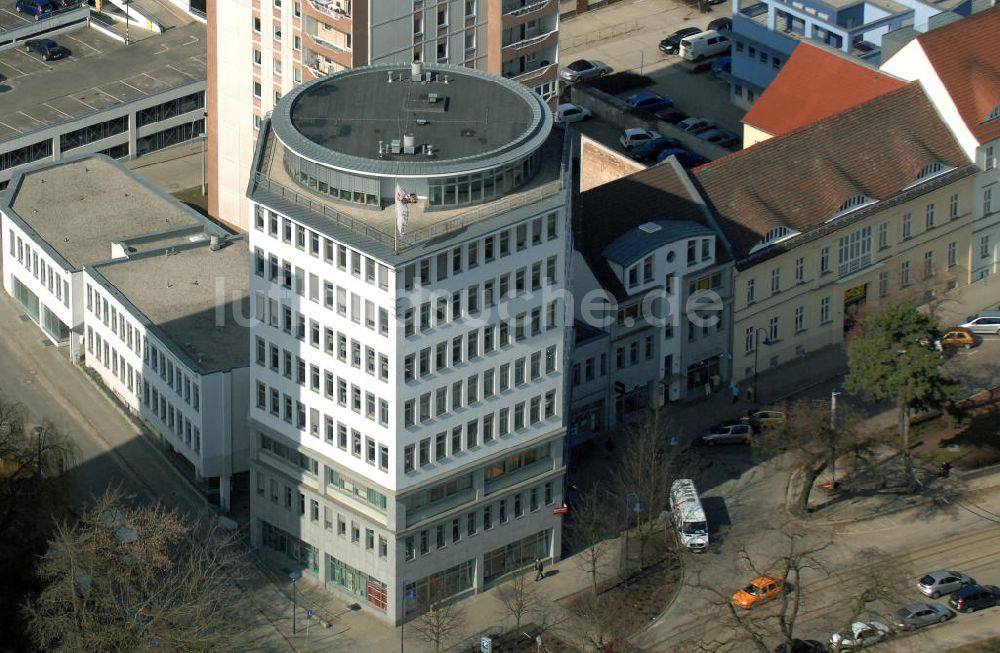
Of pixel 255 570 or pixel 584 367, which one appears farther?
pixel 584 367

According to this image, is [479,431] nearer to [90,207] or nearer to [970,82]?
[90,207]

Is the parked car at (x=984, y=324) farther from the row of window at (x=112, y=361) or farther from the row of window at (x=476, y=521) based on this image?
the row of window at (x=112, y=361)

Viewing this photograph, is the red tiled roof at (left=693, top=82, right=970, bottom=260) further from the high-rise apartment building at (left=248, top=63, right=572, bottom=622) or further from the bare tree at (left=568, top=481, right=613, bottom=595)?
the high-rise apartment building at (left=248, top=63, right=572, bottom=622)

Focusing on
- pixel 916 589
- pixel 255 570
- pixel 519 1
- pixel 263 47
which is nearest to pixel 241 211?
pixel 263 47

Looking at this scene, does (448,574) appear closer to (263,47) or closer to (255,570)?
(255,570)

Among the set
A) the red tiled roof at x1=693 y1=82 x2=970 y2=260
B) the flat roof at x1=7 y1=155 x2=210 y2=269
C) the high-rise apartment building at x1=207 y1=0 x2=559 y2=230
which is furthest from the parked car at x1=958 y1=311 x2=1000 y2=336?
the flat roof at x1=7 y1=155 x2=210 y2=269

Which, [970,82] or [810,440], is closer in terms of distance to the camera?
[810,440]

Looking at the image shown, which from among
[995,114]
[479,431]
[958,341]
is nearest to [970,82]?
[995,114]

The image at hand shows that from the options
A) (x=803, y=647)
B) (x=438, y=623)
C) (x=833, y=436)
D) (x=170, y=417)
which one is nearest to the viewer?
(x=438, y=623)
